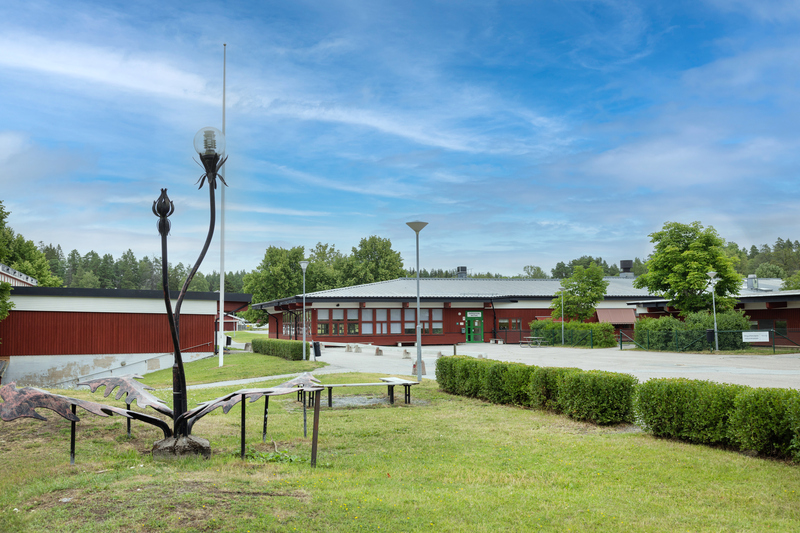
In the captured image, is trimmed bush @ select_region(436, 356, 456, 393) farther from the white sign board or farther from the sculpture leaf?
the white sign board

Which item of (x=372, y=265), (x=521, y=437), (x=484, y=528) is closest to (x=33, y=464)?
(x=484, y=528)

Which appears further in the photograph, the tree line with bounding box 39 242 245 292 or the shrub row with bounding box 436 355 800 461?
the tree line with bounding box 39 242 245 292

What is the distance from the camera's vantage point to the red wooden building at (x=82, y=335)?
30.4 meters

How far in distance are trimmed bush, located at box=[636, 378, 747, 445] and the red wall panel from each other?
1169 inches

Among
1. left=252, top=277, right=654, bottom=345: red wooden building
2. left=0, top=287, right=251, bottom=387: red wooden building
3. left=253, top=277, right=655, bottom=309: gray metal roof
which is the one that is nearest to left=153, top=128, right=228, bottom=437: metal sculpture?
left=0, top=287, right=251, bottom=387: red wooden building

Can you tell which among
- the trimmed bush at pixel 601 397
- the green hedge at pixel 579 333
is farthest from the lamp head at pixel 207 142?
the green hedge at pixel 579 333

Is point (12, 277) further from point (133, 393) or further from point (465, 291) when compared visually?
point (133, 393)

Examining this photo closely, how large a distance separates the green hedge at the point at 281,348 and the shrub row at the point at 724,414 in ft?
61.5

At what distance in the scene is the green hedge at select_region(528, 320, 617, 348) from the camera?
35.5 metres

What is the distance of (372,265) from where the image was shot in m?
67.6

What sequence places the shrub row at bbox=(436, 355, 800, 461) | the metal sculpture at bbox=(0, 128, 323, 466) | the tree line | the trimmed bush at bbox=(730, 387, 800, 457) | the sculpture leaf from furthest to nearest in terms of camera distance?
the tree line
the sculpture leaf
the shrub row at bbox=(436, 355, 800, 461)
the trimmed bush at bbox=(730, 387, 800, 457)
the metal sculpture at bbox=(0, 128, 323, 466)

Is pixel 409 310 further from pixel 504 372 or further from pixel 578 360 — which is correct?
pixel 504 372

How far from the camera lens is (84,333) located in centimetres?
3138

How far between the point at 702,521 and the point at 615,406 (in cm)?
502
